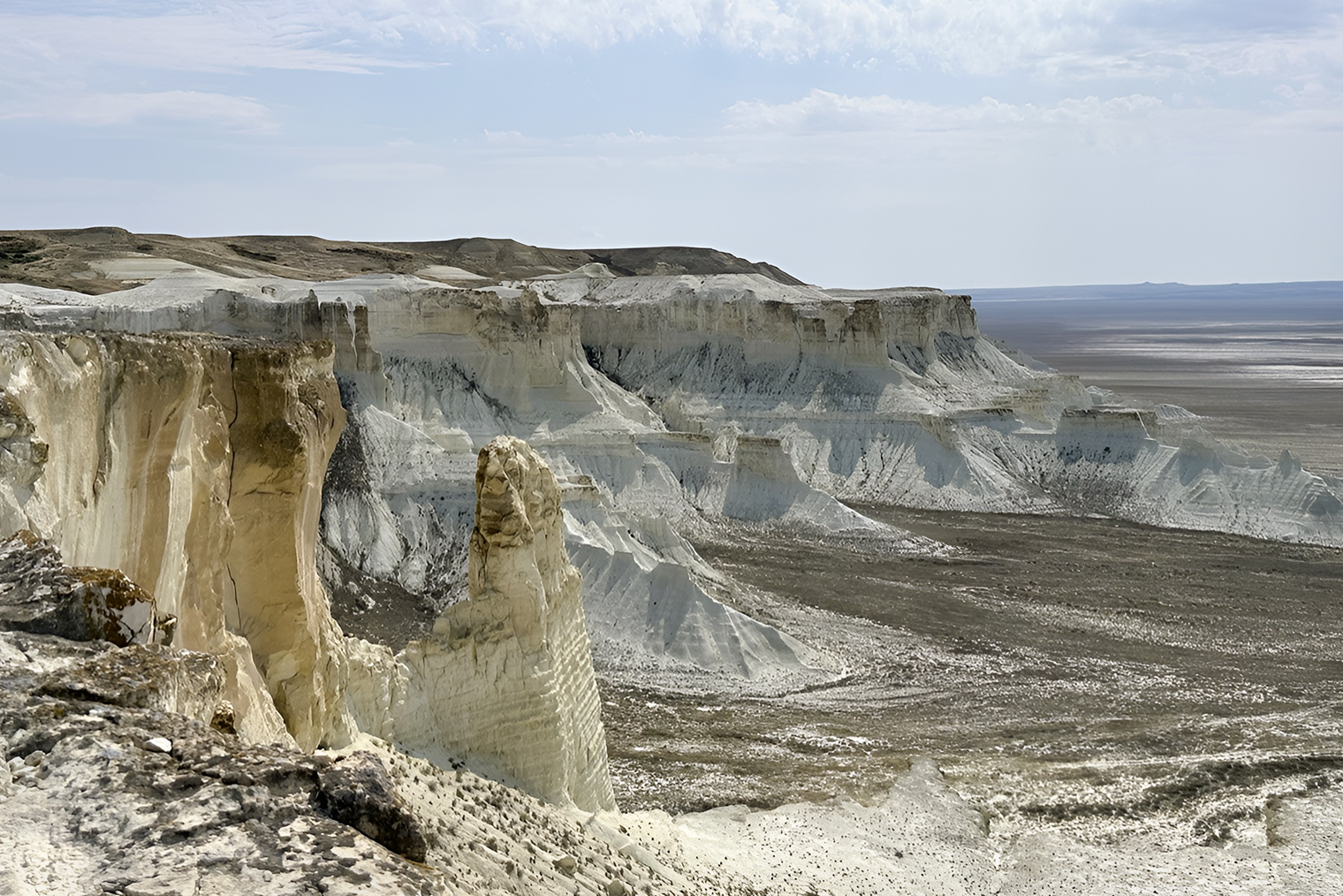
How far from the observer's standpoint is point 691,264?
4749 inches

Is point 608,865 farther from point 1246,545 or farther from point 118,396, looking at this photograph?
point 1246,545

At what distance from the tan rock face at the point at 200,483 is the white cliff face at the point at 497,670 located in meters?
0.84

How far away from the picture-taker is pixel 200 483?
34.8 feet

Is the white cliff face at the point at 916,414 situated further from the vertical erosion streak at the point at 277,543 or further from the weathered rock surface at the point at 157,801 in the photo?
the weathered rock surface at the point at 157,801

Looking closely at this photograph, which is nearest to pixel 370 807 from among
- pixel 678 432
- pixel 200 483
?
pixel 200 483

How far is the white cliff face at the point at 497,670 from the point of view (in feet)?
40.9

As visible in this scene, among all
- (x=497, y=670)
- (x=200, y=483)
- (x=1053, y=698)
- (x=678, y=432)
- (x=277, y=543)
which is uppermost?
(x=200, y=483)

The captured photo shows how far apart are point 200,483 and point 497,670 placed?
391 centimetres

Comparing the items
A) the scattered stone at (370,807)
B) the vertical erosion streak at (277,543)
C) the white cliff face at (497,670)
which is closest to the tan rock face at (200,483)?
the vertical erosion streak at (277,543)

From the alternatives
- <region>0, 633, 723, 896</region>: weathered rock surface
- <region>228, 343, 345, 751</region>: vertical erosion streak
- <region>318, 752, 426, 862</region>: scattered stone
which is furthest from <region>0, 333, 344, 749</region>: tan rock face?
<region>318, 752, 426, 862</region>: scattered stone

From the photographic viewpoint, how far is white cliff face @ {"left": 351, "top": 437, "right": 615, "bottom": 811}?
1247cm

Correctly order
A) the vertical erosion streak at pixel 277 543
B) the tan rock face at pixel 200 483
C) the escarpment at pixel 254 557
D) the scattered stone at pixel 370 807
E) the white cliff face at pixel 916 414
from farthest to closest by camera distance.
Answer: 1. the white cliff face at pixel 916 414
2. the vertical erosion streak at pixel 277 543
3. the tan rock face at pixel 200 483
4. the escarpment at pixel 254 557
5. the scattered stone at pixel 370 807

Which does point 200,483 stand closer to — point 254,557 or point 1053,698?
point 254,557

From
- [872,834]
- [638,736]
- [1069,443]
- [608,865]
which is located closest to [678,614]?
[638,736]
